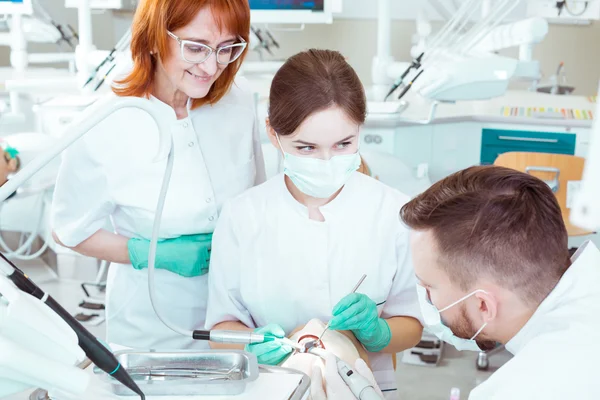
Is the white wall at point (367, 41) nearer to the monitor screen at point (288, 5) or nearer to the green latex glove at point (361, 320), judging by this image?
the monitor screen at point (288, 5)

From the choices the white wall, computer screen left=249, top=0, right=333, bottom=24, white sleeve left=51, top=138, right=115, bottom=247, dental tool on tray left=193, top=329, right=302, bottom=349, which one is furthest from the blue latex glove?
the white wall

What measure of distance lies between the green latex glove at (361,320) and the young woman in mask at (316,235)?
0.01 metres

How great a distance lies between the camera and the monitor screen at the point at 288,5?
296 centimetres

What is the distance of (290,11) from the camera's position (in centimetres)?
299

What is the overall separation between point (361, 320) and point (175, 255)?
45cm

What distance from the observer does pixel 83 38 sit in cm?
287

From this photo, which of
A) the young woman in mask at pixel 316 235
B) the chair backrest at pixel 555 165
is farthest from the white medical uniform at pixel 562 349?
the chair backrest at pixel 555 165

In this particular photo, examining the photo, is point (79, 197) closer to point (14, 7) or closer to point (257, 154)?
point (257, 154)

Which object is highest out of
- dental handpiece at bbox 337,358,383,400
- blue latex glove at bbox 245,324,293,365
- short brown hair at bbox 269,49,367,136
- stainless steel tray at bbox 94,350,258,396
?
short brown hair at bbox 269,49,367,136

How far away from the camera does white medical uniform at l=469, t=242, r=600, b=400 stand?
860 mm

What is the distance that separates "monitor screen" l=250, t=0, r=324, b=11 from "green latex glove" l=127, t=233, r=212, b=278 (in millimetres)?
1730

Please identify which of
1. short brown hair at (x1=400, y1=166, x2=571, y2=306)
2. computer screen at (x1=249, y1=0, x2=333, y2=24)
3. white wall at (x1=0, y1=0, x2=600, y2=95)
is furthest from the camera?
white wall at (x1=0, y1=0, x2=600, y2=95)

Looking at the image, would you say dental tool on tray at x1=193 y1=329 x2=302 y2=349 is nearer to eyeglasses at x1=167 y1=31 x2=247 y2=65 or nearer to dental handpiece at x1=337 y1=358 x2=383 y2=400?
dental handpiece at x1=337 y1=358 x2=383 y2=400

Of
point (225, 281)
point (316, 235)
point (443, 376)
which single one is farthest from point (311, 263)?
point (443, 376)
